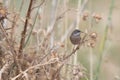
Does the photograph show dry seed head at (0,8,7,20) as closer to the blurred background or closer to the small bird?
the blurred background

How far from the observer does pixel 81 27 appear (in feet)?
9.22

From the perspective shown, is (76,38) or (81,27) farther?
(81,27)

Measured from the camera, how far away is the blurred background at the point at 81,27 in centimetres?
168

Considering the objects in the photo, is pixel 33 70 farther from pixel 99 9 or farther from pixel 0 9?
pixel 99 9

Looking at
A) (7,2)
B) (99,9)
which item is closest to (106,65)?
(99,9)

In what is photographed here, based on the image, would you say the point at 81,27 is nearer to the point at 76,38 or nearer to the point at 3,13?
the point at 76,38

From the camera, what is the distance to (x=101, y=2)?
4.53 metres

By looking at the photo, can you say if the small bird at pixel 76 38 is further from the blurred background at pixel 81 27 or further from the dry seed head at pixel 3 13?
the dry seed head at pixel 3 13

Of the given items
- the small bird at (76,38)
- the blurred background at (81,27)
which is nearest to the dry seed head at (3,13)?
the blurred background at (81,27)

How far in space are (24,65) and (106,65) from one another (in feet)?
6.59

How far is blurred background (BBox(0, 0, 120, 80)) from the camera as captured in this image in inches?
66.1

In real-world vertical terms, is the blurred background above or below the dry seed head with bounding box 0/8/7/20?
below

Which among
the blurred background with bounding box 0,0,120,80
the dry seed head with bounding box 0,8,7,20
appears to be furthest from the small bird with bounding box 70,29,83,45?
→ the dry seed head with bounding box 0,8,7,20

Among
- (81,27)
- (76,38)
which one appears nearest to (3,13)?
(76,38)
